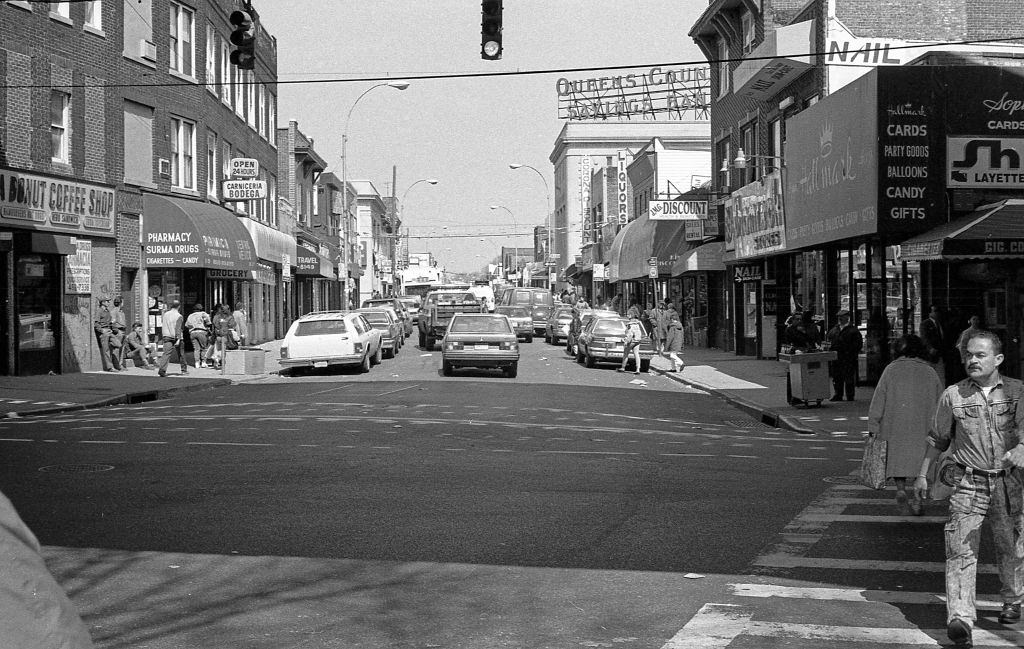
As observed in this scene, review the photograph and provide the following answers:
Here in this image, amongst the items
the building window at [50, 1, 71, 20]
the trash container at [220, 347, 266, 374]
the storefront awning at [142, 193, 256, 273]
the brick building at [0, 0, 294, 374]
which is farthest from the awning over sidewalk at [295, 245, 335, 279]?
the building window at [50, 1, 71, 20]

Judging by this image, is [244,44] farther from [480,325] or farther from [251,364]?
[251,364]

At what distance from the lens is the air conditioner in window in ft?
100

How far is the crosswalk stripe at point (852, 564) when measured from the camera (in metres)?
7.79

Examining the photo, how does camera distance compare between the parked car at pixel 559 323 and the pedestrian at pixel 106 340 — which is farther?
the parked car at pixel 559 323

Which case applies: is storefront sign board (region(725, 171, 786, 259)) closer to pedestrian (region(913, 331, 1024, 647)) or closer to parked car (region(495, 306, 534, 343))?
parked car (region(495, 306, 534, 343))

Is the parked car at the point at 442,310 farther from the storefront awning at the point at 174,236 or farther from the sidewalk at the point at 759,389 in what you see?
the storefront awning at the point at 174,236

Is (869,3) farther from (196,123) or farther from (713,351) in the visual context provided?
(196,123)

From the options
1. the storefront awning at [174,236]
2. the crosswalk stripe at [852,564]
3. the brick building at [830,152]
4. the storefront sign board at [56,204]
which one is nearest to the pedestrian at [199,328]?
the storefront awning at [174,236]

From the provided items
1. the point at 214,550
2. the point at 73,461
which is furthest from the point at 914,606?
the point at 73,461

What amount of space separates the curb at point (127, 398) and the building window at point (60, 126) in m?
6.49

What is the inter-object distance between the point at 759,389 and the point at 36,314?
53.8 feet

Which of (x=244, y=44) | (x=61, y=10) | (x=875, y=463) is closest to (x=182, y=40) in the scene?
(x=61, y=10)

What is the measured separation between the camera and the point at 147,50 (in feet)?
101

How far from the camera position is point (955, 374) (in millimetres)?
21188
